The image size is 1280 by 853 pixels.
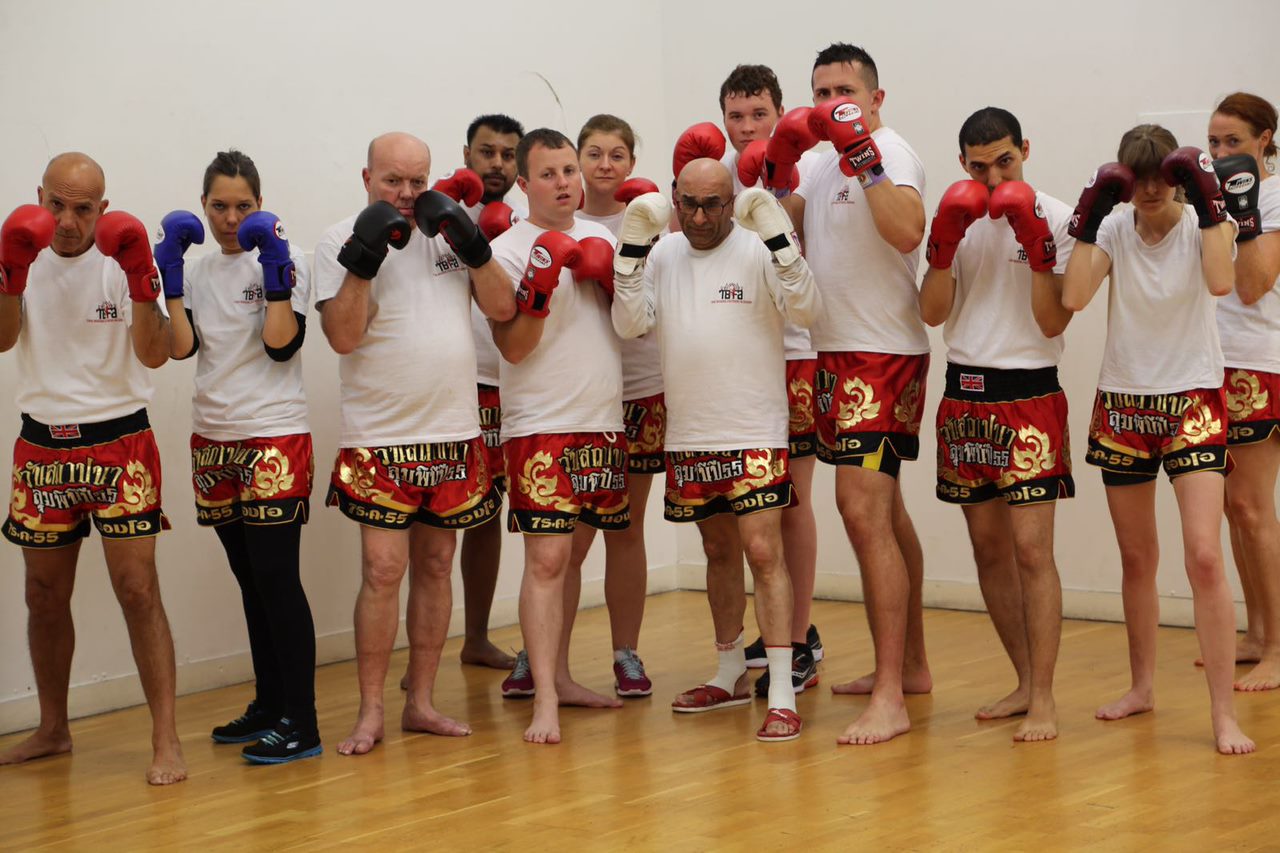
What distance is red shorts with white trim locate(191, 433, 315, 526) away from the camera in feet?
14.2

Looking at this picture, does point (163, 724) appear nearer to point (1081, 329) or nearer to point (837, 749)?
point (837, 749)

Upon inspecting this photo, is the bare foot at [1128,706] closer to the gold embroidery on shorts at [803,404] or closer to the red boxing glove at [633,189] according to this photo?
the gold embroidery on shorts at [803,404]

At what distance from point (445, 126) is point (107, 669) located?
2598mm

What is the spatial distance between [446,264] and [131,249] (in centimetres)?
90

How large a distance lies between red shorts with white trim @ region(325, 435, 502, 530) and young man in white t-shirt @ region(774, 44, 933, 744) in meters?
1.09

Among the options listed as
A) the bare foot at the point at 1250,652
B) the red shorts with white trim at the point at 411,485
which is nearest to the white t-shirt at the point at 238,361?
the red shorts with white trim at the point at 411,485

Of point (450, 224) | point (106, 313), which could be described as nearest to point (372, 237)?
point (450, 224)

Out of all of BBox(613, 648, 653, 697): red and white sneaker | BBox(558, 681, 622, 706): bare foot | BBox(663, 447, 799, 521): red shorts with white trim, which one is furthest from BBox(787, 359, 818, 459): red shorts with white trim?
BBox(558, 681, 622, 706): bare foot

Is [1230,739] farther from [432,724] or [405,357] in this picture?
[405,357]

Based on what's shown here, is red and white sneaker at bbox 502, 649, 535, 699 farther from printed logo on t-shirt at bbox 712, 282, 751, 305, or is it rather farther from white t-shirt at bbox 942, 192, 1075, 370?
white t-shirt at bbox 942, 192, 1075, 370

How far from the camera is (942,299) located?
4258 mm

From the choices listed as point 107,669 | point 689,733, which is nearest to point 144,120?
point 107,669

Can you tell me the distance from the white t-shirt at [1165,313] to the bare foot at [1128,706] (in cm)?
95

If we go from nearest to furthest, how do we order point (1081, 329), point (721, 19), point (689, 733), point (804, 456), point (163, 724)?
point (163, 724), point (689, 733), point (804, 456), point (1081, 329), point (721, 19)
